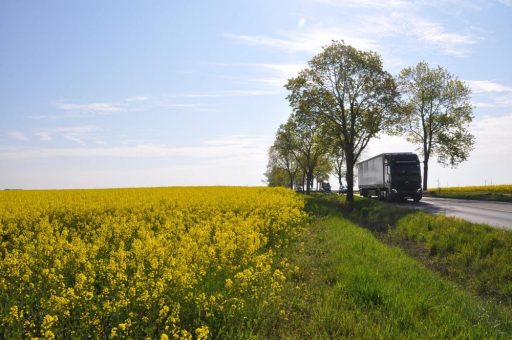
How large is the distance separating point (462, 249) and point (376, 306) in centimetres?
716

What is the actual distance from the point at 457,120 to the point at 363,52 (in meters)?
23.3

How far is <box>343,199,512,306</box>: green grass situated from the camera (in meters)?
11.6

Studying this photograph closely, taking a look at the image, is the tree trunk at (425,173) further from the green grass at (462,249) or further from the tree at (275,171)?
the tree at (275,171)

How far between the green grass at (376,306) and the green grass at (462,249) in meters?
1.48

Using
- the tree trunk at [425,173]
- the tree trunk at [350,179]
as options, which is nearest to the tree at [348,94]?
the tree trunk at [350,179]

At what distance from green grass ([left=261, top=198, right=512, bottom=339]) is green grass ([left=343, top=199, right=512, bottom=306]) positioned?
1479 millimetres

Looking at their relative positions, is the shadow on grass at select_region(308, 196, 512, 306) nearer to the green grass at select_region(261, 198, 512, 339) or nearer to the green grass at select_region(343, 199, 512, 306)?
the green grass at select_region(343, 199, 512, 306)

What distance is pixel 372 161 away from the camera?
42.5 metres

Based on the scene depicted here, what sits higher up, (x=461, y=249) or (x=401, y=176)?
(x=401, y=176)

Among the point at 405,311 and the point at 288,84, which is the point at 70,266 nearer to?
the point at 405,311

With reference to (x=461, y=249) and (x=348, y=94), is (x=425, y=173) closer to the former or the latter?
(x=348, y=94)

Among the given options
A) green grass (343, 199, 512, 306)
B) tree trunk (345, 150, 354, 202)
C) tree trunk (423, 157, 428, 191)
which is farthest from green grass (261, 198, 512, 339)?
Answer: tree trunk (423, 157, 428, 191)

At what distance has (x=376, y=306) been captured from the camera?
828cm

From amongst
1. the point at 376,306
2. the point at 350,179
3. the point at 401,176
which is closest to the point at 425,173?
the point at 350,179
